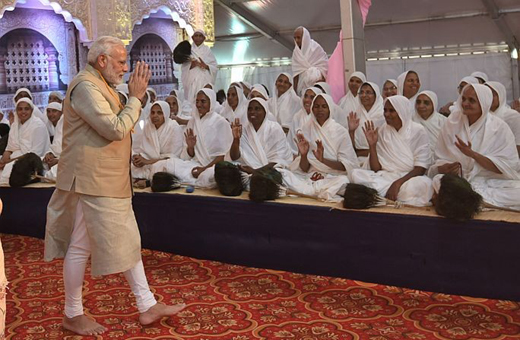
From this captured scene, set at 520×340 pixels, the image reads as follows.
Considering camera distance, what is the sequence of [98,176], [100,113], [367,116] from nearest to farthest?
[100,113]
[98,176]
[367,116]

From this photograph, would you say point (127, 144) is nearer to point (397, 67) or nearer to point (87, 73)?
point (87, 73)

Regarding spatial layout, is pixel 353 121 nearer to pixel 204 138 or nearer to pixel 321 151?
pixel 321 151

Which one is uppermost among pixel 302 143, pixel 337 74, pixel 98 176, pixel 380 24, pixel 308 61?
pixel 380 24

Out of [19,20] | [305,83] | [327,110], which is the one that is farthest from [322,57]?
[19,20]

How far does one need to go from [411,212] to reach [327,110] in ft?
3.91

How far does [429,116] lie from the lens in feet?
16.6

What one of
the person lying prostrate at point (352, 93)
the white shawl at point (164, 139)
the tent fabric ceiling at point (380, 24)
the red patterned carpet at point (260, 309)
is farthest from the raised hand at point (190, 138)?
the tent fabric ceiling at point (380, 24)

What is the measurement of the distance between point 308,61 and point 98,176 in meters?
4.13

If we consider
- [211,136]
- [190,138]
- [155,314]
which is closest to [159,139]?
[190,138]

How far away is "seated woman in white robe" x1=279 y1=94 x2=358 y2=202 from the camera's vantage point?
459 centimetres

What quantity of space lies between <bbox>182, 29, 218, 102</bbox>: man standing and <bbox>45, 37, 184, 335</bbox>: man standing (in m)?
5.39

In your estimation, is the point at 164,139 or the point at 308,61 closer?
the point at 164,139

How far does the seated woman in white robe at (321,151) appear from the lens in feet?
15.1

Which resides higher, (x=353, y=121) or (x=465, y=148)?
(x=353, y=121)
